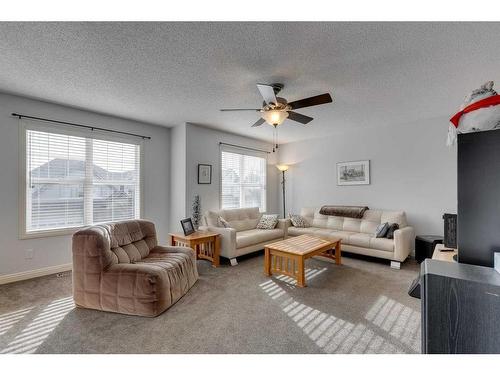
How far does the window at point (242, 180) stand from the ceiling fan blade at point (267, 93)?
2641mm

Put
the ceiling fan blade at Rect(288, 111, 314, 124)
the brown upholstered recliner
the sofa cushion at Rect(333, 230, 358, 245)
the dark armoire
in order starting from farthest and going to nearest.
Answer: the sofa cushion at Rect(333, 230, 358, 245) < the ceiling fan blade at Rect(288, 111, 314, 124) < the brown upholstered recliner < the dark armoire

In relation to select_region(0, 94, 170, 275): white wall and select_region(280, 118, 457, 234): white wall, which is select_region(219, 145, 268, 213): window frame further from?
select_region(0, 94, 170, 275): white wall

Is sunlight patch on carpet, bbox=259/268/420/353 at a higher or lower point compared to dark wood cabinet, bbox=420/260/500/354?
lower

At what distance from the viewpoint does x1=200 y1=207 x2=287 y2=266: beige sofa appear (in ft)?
12.9

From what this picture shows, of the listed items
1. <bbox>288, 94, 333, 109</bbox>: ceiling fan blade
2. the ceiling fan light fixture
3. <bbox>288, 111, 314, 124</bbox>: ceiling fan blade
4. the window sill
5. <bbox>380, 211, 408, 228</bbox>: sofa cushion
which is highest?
<bbox>288, 94, 333, 109</bbox>: ceiling fan blade

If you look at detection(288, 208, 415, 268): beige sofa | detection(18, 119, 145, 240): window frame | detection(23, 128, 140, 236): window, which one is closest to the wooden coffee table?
detection(288, 208, 415, 268): beige sofa

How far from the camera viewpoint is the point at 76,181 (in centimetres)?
366

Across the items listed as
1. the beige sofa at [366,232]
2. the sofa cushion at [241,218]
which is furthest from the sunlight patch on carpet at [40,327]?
the beige sofa at [366,232]

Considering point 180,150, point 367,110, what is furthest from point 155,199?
point 367,110

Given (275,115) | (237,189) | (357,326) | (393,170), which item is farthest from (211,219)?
(393,170)

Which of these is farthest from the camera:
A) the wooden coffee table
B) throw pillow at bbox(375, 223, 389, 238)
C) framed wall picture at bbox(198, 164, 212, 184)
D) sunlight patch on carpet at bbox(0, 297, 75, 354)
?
framed wall picture at bbox(198, 164, 212, 184)

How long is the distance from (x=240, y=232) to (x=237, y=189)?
1.25 m

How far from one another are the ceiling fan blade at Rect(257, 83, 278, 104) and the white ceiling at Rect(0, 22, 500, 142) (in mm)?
232

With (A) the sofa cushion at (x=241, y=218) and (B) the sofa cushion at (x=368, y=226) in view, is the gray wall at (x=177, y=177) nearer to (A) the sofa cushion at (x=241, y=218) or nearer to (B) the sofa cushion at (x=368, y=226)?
(A) the sofa cushion at (x=241, y=218)
